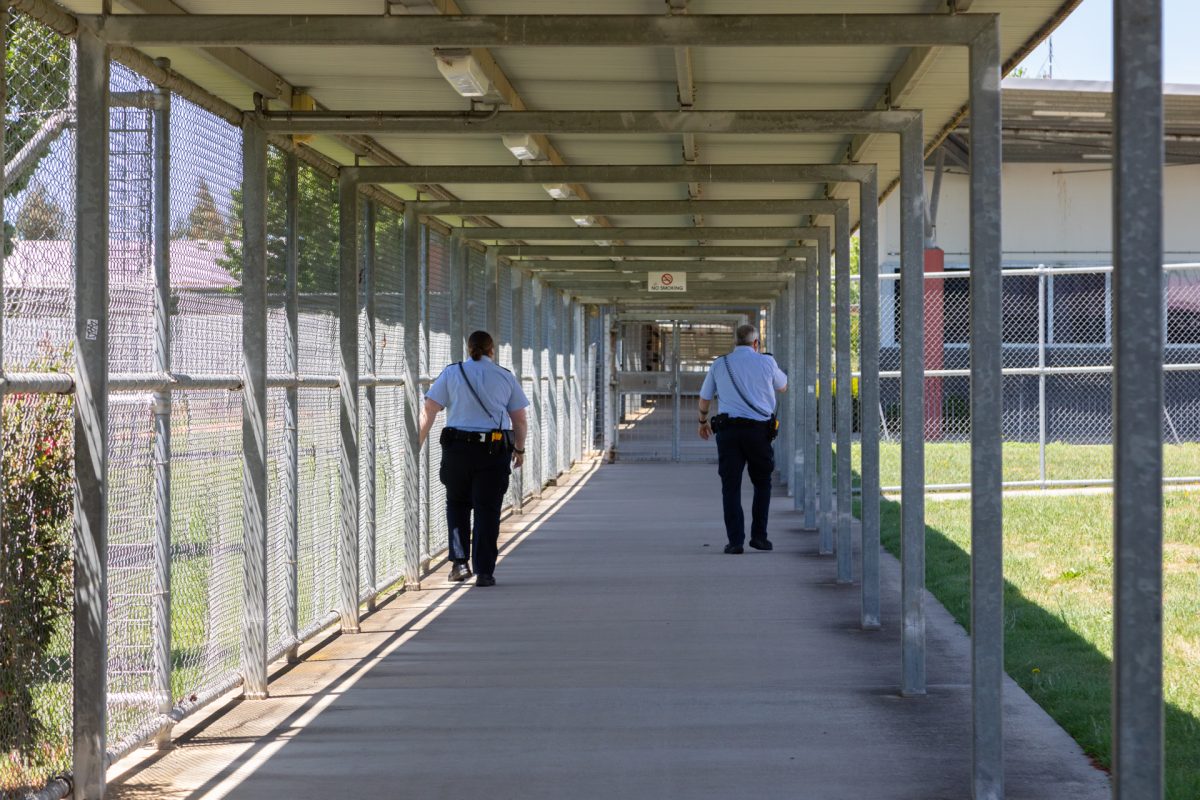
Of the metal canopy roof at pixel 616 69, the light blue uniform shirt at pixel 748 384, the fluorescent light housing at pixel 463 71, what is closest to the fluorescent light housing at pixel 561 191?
the metal canopy roof at pixel 616 69

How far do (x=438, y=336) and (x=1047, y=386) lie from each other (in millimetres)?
19137

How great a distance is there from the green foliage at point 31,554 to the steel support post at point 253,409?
1832mm

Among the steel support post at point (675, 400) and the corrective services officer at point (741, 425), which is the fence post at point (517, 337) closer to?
the corrective services officer at point (741, 425)

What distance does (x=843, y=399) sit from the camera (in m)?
10.5

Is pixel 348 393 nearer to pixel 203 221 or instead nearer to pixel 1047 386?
pixel 203 221

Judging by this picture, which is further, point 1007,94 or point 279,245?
point 1007,94

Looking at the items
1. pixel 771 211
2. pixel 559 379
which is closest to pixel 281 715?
pixel 771 211

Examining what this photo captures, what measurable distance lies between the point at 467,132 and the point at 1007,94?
20.7 meters

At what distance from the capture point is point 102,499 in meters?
5.45

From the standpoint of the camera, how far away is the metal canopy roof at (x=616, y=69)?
5.91 m

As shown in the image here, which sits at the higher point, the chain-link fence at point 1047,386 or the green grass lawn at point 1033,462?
the chain-link fence at point 1047,386

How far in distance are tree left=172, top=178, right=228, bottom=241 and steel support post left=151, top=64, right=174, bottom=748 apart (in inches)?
13.6

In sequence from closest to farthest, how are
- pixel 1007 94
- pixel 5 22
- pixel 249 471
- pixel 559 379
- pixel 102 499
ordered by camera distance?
pixel 5 22, pixel 102 499, pixel 249 471, pixel 559 379, pixel 1007 94

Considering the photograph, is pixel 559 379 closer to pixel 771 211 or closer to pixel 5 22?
pixel 771 211
